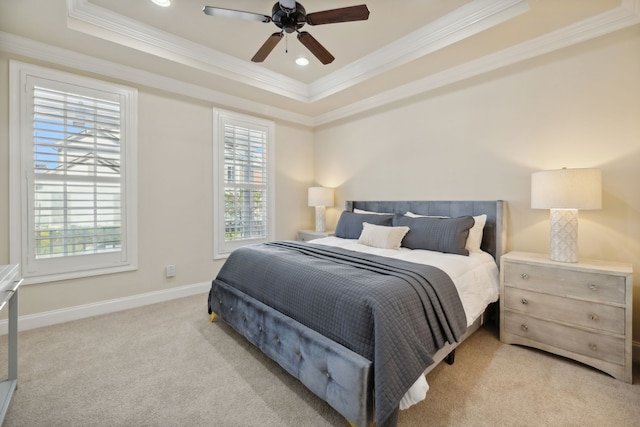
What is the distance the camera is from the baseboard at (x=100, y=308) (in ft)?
8.66

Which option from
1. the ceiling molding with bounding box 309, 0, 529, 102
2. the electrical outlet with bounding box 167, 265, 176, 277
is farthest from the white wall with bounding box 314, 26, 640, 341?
the electrical outlet with bounding box 167, 265, 176, 277

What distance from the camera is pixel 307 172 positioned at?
487 centimetres

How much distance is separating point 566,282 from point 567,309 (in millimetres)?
200

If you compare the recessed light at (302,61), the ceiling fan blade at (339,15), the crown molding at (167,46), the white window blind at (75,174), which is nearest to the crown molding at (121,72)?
the white window blind at (75,174)

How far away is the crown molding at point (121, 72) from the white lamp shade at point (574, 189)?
11.6 feet

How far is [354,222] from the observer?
3518 mm

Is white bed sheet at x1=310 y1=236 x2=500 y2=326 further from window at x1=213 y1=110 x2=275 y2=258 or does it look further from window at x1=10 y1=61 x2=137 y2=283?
window at x1=10 y1=61 x2=137 y2=283

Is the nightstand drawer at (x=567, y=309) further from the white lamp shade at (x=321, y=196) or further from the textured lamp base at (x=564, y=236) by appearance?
the white lamp shade at (x=321, y=196)

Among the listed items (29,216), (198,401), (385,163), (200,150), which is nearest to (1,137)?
(29,216)

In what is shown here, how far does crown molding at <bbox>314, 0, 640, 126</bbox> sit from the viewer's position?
85.2 inches

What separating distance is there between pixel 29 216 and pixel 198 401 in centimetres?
240

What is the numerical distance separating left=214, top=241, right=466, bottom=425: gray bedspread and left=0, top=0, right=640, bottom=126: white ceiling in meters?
2.13

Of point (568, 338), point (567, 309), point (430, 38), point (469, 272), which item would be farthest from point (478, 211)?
point (430, 38)

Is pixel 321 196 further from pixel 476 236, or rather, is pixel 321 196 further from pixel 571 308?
pixel 571 308
